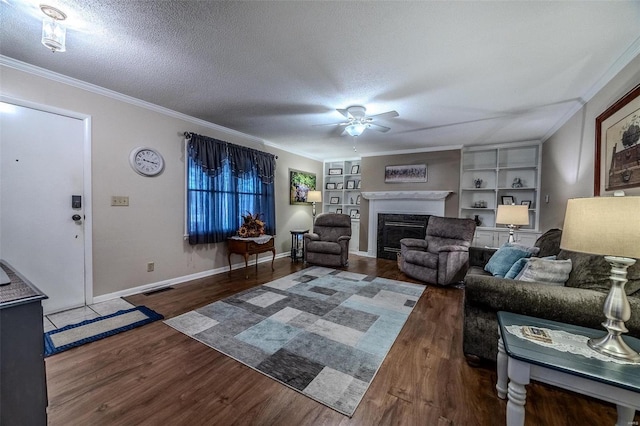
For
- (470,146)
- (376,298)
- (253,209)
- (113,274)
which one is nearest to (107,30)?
(113,274)

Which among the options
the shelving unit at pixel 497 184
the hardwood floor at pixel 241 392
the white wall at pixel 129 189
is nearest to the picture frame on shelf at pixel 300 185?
the white wall at pixel 129 189

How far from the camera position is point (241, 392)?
1.57 metres

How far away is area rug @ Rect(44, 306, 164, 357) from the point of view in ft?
6.55

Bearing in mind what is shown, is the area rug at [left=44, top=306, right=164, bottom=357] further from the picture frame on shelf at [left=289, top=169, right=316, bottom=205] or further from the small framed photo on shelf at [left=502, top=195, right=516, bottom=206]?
the small framed photo on shelf at [left=502, top=195, right=516, bottom=206]

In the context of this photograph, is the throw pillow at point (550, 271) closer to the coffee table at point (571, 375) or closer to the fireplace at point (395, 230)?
the coffee table at point (571, 375)

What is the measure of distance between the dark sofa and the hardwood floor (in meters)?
0.28

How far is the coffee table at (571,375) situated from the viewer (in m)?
0.96

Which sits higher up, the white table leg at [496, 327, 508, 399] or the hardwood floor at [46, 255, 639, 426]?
the white table leg at [496, 327, 508, 399]

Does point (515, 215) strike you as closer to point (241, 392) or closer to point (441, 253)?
point (441, 253)

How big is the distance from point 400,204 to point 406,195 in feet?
0.84

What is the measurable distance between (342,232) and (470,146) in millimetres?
3224

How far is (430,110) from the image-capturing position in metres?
3.28

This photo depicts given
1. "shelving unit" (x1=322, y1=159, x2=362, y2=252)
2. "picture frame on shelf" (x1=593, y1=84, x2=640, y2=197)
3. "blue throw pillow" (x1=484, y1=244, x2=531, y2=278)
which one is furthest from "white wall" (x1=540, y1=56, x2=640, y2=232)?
"shelving unit" (x1=322, y1=159, x2=362, y2=252)

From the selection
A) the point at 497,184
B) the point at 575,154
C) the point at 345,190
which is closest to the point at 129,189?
the point at 345,190
